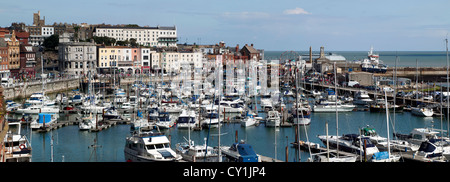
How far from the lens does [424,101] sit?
31.0 metres

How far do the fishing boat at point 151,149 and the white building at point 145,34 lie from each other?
55.5 meters

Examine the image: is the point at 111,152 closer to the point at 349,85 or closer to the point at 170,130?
the point at 170,130

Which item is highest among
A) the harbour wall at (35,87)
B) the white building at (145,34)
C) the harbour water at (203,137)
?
the white building at (145,34)

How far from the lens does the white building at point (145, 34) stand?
68.7 m

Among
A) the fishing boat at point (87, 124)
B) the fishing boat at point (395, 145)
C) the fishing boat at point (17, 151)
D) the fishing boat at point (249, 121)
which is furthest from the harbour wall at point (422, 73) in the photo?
the fishing boat at point (17, 151)

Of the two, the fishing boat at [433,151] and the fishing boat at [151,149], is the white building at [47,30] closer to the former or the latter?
the fishing boat at [151,149]

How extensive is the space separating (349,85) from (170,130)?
24.5m

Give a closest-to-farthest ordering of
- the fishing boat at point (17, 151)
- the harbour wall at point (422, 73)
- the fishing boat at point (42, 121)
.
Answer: the fishing boat at point (17, 151) → the fishing boat at point (42, 121) → the harbour wall at point (422, 73)

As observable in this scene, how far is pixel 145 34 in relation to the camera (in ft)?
231

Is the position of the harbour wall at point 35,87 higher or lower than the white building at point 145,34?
lower

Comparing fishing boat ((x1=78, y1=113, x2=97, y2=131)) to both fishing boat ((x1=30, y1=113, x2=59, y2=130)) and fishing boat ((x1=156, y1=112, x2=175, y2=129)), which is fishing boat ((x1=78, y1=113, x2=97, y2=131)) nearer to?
fishing boat ((x1=30, y1=113, x2=59, y2=130))

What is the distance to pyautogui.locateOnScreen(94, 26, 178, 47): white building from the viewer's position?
68688 mm
